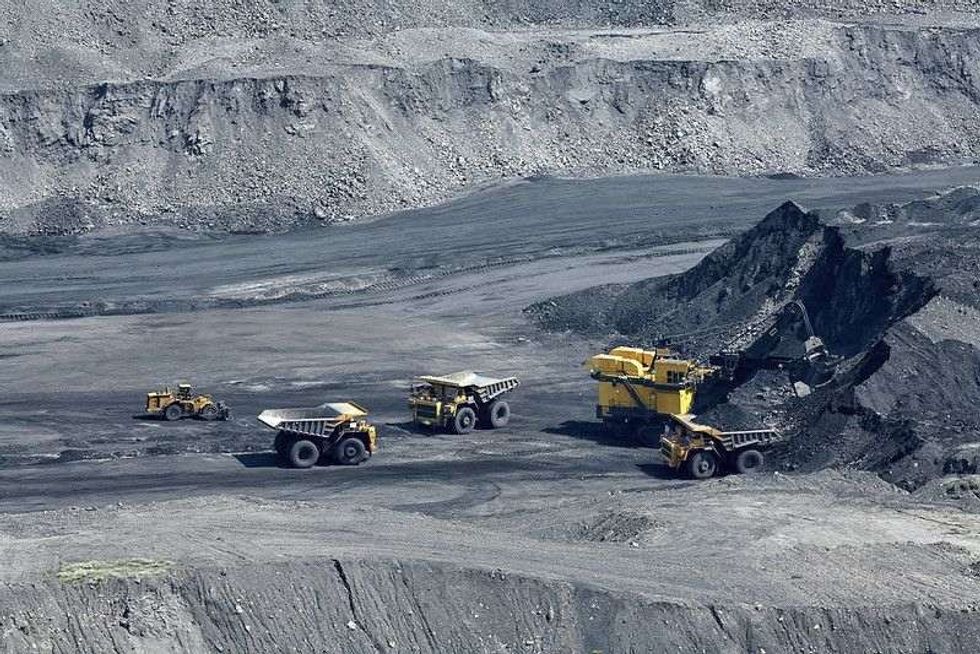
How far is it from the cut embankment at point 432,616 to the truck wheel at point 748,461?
32.7 feet

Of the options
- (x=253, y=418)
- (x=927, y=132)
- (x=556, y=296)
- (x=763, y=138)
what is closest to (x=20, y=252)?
(x=556, y=296)

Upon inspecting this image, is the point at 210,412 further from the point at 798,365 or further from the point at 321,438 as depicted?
the point at 798,365

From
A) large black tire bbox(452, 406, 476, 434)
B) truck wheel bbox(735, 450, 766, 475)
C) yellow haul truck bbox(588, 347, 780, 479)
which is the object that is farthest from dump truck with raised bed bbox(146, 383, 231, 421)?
truck wheel bbox(735, 450, 766, 475)

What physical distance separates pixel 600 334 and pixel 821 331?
9.57m

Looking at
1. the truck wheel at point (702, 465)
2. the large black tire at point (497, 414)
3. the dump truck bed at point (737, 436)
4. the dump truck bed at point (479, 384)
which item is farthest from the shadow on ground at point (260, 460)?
the dump truck bed at point (737, 436)

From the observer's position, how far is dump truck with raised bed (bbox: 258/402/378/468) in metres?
34.0

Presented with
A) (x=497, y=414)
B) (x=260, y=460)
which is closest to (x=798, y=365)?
(x=497, y=414)

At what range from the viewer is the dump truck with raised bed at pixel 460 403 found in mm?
37344

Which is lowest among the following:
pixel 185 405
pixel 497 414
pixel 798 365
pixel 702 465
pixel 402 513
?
pixel 402 513

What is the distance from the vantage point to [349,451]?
34281mm

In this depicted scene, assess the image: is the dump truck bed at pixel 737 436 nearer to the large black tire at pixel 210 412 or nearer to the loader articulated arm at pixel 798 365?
the loader articulated arm at pixel 798 365

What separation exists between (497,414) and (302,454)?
5605mm

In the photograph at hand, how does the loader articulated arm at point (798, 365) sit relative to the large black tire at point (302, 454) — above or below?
above

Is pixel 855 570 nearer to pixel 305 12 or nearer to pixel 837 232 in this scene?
pixel 837 232
